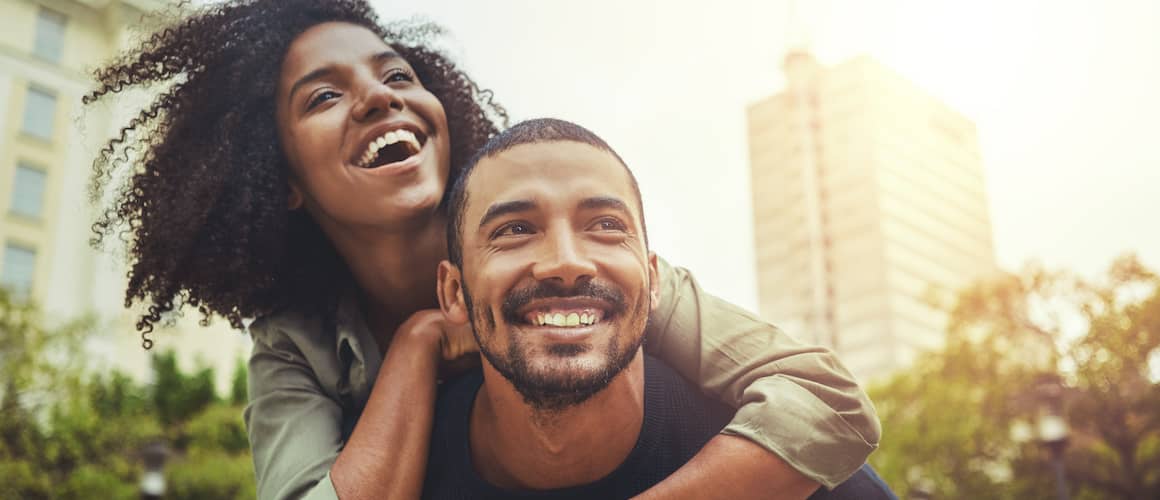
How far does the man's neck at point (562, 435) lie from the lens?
2451 millimetres

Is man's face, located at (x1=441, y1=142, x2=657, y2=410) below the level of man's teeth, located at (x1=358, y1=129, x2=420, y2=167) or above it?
below

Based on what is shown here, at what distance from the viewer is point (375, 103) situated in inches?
120

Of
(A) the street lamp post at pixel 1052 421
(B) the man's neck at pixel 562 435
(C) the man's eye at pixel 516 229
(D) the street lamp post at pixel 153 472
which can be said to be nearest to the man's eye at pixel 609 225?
(C) the man's eye at pixel 516 229

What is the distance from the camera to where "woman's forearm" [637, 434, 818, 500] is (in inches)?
92.9

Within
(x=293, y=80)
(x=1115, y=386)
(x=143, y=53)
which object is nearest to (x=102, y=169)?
(x=143, y=53)

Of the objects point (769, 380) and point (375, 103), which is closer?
point (769, 380)

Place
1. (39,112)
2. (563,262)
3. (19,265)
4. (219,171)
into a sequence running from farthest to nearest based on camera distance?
(39,112) < (19,265) < (219,171) < (563,262)

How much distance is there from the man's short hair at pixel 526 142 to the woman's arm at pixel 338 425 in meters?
0.33

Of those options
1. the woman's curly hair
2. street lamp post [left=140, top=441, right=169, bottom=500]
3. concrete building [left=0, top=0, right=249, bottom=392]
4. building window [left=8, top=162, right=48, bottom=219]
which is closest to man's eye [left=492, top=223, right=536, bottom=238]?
the woman's curly hair

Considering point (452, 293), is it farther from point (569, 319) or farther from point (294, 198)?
point (294, 198)

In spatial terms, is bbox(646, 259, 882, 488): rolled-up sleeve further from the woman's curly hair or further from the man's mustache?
the woman's curly hair

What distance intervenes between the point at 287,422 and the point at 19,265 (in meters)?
34.8

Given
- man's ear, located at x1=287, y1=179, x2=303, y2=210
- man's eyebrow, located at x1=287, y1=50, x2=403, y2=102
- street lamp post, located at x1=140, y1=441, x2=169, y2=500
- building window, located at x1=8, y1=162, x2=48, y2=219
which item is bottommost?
man's ear, located at x1=287, y1=179, x2=303, y2=210

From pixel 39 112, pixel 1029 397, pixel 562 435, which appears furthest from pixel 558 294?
pixel 39 112
